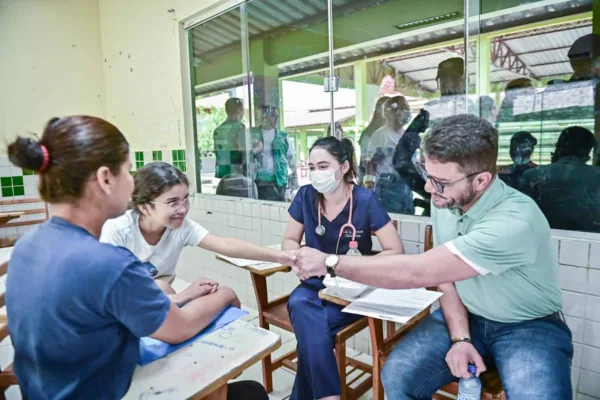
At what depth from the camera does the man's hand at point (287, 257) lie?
183cm

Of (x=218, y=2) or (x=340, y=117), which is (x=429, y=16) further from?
(x=218, y=2)

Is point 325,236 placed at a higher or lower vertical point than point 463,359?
higher

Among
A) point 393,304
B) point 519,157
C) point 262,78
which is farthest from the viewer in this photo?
point 262,78

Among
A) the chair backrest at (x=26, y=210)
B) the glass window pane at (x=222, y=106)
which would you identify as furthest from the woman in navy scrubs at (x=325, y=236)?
the chair backrest at (x=26, y=210)

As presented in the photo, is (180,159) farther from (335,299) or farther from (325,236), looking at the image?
(335,299)

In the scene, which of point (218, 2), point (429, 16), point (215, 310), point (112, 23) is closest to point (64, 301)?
point (215, 310)

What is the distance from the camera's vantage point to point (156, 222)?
1694 mm

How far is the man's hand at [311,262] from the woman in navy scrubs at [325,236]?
0.15 m

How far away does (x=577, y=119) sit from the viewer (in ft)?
5.75

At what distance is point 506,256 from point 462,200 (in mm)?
238

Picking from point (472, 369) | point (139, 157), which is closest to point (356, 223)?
point (472, 369)

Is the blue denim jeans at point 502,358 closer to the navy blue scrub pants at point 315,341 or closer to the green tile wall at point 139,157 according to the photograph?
the navy blue scrub pants at point 315,341

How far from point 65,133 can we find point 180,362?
0.59m

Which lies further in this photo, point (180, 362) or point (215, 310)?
point (215, 310)
